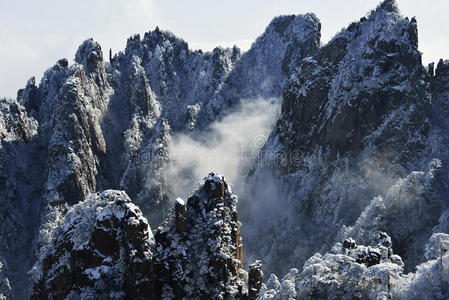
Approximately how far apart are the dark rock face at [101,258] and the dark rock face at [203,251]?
3659mm

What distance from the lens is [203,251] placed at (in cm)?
6688

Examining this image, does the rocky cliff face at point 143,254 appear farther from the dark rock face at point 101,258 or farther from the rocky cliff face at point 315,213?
the rocky cliff face at point 315,213

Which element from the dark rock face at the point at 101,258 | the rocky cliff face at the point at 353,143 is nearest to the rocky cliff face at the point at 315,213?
the dark rock face at the point at 101,258

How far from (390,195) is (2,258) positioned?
13632 cm

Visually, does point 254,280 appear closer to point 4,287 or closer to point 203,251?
point 203,251

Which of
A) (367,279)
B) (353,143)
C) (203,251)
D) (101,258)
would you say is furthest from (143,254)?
(353,143)

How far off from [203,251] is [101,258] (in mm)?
13620

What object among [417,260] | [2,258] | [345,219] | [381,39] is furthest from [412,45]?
[2,258]

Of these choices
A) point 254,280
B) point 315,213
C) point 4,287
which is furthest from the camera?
point 4,287

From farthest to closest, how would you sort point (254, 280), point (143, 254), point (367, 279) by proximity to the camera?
point (254, 280)
point (143, 254)
point (367, 279)

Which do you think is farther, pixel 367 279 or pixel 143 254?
pixel 143 254

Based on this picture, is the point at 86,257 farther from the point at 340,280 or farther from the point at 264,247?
the point at 264,247

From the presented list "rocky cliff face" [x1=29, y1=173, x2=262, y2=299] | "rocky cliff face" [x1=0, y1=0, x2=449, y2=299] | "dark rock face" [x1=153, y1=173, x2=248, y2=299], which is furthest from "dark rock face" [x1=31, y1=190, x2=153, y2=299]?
"dark rock face" [x1=153, y1=173, x2=248, y2=299]

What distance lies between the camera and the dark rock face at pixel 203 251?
64.0m
